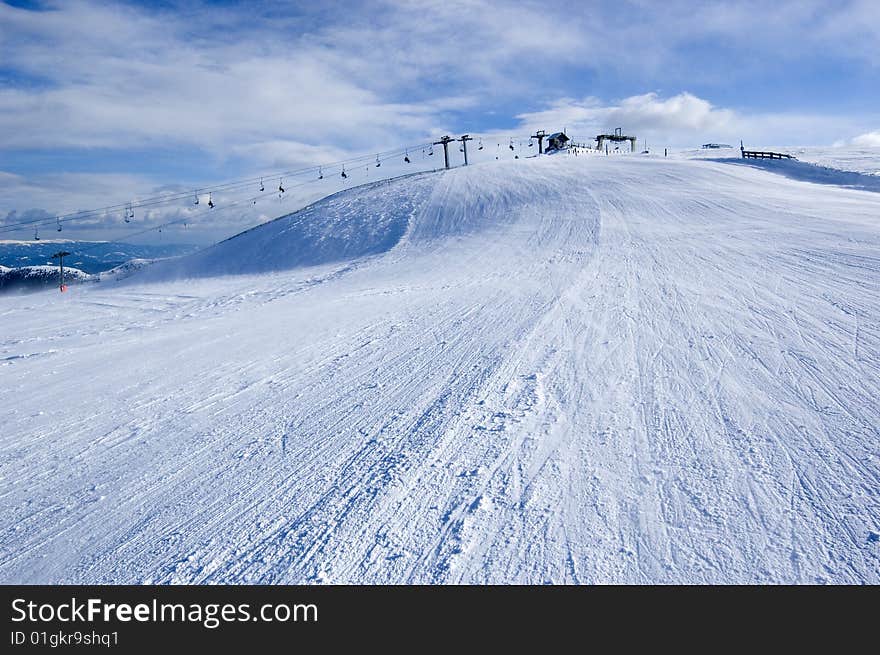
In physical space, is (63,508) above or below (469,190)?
below

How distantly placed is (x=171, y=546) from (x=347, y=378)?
159 inches

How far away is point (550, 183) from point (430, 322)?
83.1 feet

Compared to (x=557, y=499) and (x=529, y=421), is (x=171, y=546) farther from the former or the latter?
(x=529, y=421)

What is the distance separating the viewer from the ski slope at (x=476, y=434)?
4121 millimetres

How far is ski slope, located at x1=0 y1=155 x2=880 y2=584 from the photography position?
162 inches

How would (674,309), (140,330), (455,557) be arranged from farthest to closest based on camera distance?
→ (140,330)
(674,309)
(455,557)

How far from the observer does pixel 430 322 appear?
11.3m

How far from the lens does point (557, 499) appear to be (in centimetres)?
472

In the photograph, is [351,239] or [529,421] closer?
[529,421]

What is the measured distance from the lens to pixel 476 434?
19.7 feet
